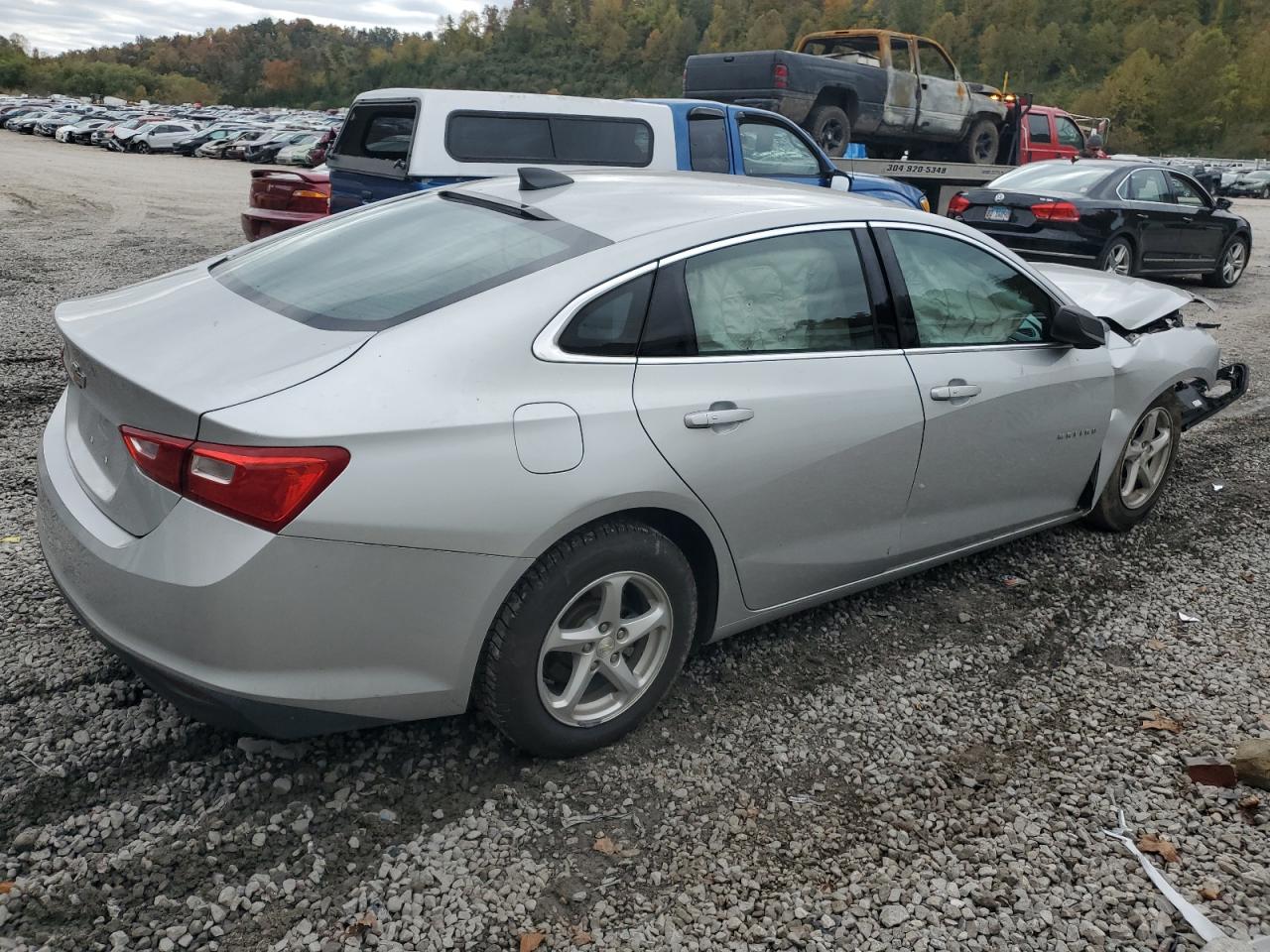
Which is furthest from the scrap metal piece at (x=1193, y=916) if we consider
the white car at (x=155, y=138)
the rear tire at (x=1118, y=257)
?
the white car at (x=155, y=138)

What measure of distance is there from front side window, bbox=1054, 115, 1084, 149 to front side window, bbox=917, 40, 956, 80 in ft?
10.8

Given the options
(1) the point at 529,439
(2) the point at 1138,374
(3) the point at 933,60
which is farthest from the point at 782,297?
(3) the point at 933,60

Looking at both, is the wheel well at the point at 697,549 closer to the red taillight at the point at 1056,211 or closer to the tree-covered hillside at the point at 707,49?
the red taillight at the point at 1056,211

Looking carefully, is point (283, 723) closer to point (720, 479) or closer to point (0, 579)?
point (720, 479)

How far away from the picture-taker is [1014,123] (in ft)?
57.0

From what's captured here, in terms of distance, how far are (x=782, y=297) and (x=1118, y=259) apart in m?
9.46

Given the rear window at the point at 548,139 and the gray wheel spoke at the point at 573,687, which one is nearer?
the gray wheel spoke at the point at 573,687

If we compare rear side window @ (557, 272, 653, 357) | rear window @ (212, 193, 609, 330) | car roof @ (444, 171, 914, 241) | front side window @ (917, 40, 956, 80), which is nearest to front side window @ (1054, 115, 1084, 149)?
front side window @ (917, 40, 956, 80)

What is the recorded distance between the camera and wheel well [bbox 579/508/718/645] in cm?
290

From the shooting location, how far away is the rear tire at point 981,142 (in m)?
16.9

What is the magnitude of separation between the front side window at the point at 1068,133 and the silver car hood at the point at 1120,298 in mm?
14360

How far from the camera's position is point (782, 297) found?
330cm

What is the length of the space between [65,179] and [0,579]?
77.1 feet

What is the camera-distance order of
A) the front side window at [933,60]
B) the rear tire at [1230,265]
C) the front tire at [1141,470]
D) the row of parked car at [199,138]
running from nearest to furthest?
the front tire at [1141,470], the rear tire at [1230,265], the front side window at [933,60], the row of parked car at [199,138]
